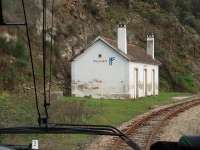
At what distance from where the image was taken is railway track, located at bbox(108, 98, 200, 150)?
19141 mm

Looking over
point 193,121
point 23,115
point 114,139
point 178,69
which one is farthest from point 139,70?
point 114,139

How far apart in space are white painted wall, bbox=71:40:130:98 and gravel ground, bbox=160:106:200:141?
15336mm

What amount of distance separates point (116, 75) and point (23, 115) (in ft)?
81.6

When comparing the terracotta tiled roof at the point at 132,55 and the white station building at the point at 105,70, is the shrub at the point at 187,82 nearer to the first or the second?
the terracotta tiled roof at the point at 132,55

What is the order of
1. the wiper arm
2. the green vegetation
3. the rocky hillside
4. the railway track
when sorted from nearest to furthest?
the wiper arm
the railway track
the green vegetation
the rocky hillside

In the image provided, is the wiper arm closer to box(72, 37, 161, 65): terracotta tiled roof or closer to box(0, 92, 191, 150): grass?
Result: box(0, 92, 191, 150): grass

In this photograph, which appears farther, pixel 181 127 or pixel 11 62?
pixel 11 62

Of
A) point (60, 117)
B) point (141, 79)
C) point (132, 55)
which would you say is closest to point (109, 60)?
A: point (132, 55)

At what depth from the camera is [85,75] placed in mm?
49594

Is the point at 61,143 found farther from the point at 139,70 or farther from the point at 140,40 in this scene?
the point at 140,40

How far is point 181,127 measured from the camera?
26266 millimetres

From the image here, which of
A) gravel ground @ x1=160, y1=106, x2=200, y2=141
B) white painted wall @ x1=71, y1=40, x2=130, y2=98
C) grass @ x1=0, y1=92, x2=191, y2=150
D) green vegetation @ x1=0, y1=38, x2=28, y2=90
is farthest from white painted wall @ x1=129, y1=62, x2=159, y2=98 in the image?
gravel ground @ x1=160, y1=106, x2=200, y2=141

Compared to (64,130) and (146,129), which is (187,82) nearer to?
(146,129)

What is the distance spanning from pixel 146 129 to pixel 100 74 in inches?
980
